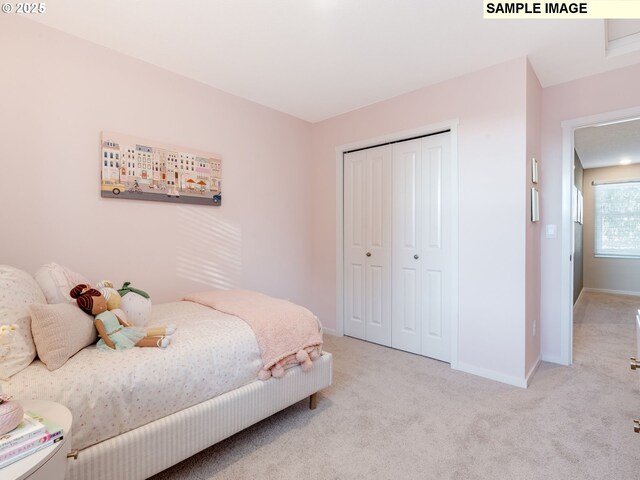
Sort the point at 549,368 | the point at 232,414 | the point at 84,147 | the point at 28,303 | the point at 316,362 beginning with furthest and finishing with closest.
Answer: the point at 549,368 < the point at 84,147 < the point at 316,362 < the point at 232,414 < the point at 28,303

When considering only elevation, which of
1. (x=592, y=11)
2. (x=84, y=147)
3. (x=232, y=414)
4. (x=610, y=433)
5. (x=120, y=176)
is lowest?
(x=610, y=433)

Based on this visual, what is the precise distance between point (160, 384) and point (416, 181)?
2645mm

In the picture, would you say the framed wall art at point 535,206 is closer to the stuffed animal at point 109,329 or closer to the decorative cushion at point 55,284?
the stuffed animal at point 109,329

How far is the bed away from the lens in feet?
4.04

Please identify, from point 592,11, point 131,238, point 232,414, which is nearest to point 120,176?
point 131,238

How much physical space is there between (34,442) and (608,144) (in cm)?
646

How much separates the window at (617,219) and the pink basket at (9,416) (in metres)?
8.24

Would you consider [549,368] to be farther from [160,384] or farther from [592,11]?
[160,384]

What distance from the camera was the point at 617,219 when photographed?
6.11 metres

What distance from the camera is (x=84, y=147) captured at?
228 centimetres

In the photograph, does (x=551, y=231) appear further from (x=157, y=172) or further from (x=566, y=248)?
(x=157, y=172)

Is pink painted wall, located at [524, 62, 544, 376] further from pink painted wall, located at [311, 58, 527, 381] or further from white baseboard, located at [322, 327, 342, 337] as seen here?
white baseboard, located at [322, 327, 342, 337]

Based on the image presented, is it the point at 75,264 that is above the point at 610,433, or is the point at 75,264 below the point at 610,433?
above

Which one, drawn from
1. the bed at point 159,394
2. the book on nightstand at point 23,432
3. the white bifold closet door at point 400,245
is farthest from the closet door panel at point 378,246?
the book on nightstand at point 23,432
